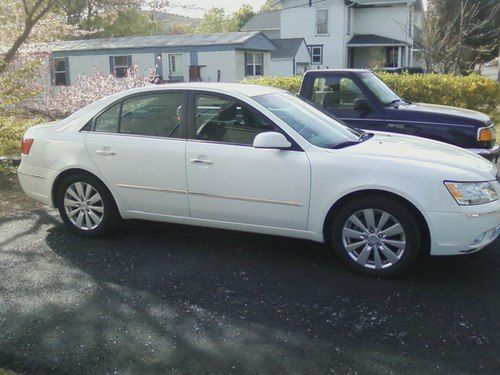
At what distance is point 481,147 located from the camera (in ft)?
23.6

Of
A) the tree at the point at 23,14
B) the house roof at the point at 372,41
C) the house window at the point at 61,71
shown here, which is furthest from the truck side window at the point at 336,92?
the house roof at the point at 372,41

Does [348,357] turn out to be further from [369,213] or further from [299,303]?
[369,213]

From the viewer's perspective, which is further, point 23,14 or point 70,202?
point 23,14

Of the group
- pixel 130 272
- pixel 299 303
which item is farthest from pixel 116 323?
pixel 299 303

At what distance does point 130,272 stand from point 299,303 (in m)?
1.58

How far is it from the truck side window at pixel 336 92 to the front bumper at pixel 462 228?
12.5 feet

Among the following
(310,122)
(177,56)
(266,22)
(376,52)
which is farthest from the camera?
(266,22)

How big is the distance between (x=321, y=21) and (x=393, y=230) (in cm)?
3284

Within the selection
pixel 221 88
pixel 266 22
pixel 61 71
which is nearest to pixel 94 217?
pixel 221 88

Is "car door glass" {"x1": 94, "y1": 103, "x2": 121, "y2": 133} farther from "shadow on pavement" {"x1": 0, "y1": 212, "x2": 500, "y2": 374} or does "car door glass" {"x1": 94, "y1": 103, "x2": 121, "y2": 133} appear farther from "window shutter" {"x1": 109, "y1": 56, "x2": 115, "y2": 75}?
"window shutter" {"x1": 109, "y1": 56, "x2": 115, "y2": 75}

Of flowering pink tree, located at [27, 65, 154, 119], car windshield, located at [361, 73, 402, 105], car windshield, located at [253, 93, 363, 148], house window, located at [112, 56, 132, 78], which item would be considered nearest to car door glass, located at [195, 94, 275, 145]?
car windshield, located at [253, 93, 363, 148]

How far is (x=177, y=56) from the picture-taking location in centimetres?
2706

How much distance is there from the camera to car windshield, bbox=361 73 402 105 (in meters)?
7.66

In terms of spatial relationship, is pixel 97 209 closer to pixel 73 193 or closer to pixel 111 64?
pixel 73 193
